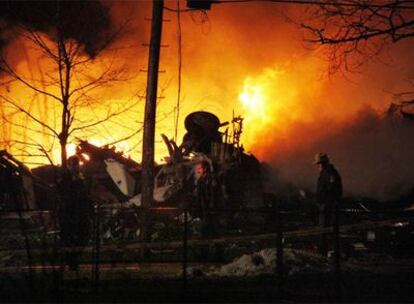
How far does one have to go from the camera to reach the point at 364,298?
889cm

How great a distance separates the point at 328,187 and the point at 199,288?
5508 mm

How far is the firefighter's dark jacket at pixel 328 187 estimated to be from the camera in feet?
45.9

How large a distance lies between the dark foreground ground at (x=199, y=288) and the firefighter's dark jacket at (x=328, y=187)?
2.99 m

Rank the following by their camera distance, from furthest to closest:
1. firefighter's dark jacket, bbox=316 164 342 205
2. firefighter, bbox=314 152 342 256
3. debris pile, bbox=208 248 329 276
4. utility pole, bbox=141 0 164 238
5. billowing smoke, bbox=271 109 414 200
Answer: billowing smoke, bbox=271 109 414 200
utility pole, bbox=141 0 164 238
firefighter's dark jacket, bbox=316 164 342 205
firefighter, bbox=314 152 342 256
debris pile, bbox=208 248 329 276

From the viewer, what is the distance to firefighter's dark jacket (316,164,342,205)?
551 inches

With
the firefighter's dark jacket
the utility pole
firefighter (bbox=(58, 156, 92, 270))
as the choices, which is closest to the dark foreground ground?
firefighter (bbox=(58, 156, 92, 270))

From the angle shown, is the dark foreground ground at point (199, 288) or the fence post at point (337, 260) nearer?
the dark foreground ground at point (199, 288)

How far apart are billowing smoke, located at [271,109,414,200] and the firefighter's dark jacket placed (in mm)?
6365

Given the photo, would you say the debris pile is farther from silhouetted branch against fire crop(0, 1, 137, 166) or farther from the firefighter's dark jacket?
silhouetted branch against fire crop(0, 1, 137, 166)

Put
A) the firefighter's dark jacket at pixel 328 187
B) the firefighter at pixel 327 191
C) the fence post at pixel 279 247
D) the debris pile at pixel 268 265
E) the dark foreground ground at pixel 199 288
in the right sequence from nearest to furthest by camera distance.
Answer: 1. the dark foreground ground at pixel 199 288
2. the fence post at pixel 279 247
3. the debris pile at pixel 268 265
4. the firefighter at pixel 327 191
5. the firefighter's dark jacket at pixel 328 187

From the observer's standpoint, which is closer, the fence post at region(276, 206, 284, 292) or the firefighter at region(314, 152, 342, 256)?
the fence post at region(276, 206, 284, 292)

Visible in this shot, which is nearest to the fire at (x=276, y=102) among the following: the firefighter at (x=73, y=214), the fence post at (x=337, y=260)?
the firefighter at (x=73, y=214)

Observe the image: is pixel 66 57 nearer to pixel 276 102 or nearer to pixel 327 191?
pixel 327 191

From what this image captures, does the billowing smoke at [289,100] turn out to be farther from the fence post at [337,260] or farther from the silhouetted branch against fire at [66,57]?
the fence post at [337,260]
